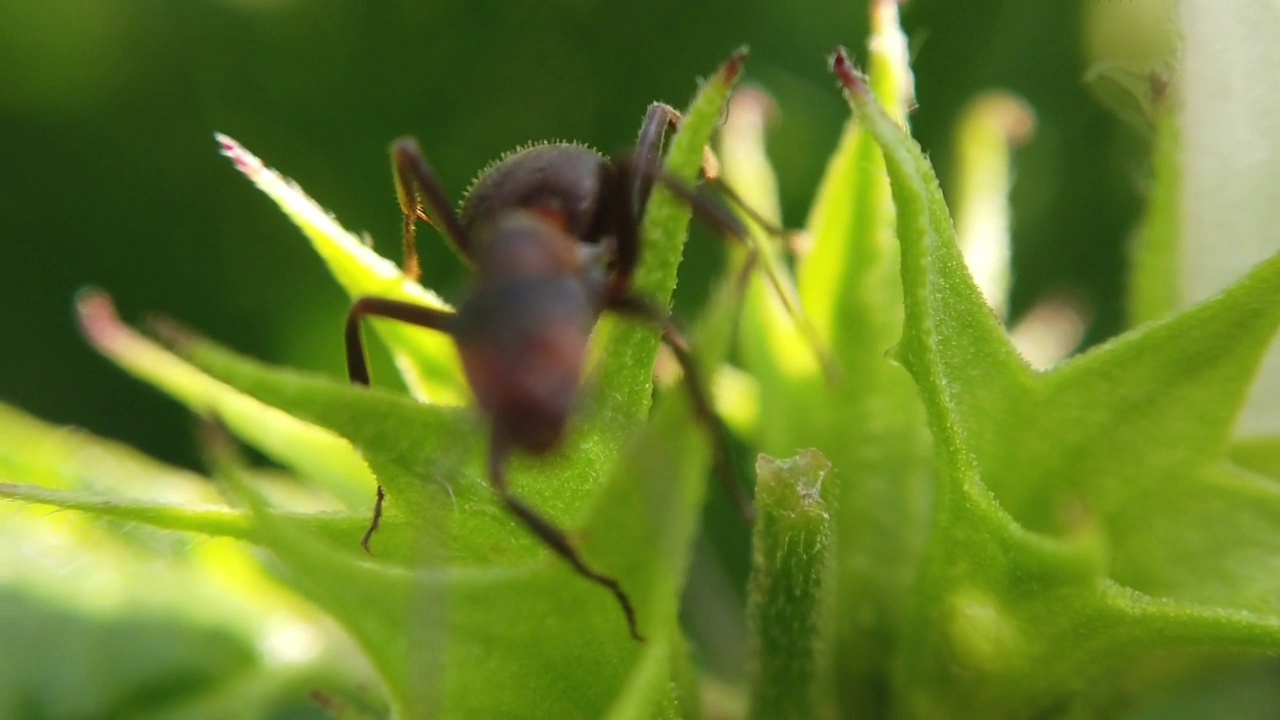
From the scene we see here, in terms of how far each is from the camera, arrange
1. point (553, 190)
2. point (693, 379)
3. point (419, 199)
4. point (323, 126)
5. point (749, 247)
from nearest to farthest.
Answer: point (693, 379)
point (749, 247)
point (553, 190)
point (419, 199)
point (323, 126)

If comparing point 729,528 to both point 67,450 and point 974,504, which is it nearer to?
point 67,450

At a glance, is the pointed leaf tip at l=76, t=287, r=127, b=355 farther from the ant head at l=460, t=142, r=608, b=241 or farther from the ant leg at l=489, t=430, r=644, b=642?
the ant leg at l=489, t=430, r=644, b=642

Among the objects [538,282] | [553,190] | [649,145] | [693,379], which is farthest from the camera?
[553,190]

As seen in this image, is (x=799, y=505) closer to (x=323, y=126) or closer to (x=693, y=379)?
(x=693, y=379)

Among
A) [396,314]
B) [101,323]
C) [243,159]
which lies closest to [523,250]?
[396,314]

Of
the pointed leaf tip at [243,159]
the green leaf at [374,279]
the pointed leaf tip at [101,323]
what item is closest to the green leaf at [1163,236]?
the green leaf at [374,279]

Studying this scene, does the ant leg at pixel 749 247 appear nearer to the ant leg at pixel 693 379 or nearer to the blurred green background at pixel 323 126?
the ant leg at pixel 693 379

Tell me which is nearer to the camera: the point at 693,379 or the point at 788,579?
the point at 693,379

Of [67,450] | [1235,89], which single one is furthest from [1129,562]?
[67,450]

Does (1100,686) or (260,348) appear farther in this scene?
(260,348)
